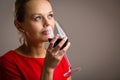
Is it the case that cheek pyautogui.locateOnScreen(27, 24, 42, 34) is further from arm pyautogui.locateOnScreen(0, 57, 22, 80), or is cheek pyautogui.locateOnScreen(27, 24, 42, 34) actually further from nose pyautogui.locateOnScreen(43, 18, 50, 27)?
arm pyautogui.locateOnScreen(0, 57, 22, 80)

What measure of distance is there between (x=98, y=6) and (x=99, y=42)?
274 mm

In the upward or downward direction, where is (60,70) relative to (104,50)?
upward

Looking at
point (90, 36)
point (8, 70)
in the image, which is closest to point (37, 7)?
point (8, 70)

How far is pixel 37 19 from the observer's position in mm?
959

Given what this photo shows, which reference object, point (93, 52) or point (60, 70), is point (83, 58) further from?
point (60, 70)

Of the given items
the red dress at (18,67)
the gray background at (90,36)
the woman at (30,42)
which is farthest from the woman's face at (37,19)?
the gray background at (90,36)

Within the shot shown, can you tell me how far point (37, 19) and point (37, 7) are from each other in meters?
0.05

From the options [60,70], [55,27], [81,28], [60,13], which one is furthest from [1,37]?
[55,27]

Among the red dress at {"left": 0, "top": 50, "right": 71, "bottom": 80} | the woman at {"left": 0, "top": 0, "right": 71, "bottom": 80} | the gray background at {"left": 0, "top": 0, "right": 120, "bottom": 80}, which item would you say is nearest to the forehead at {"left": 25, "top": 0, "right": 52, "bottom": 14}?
the woman at {"left": 0, "top": 0, "right": 71, "bottom": 80}

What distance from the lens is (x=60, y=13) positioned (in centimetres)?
172

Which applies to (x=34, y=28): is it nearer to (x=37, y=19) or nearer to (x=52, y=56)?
(x=37, y=19)

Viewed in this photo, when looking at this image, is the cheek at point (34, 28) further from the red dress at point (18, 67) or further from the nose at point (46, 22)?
the red dress at point (18, 67)

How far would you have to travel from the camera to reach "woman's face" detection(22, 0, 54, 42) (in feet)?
3.11

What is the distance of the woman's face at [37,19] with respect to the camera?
95 cm
